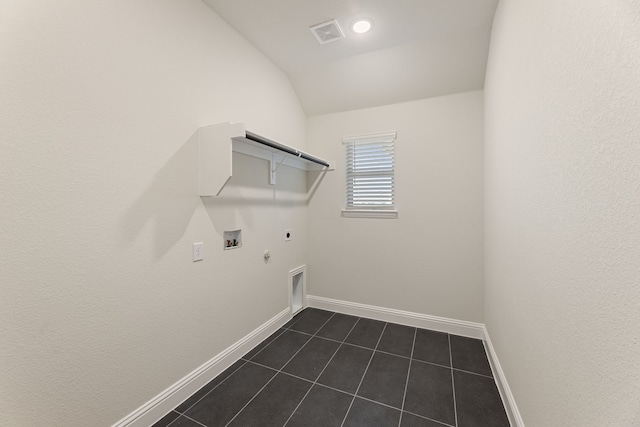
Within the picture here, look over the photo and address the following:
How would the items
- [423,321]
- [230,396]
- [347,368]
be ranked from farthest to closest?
[423,321], [347,368], [230,396]

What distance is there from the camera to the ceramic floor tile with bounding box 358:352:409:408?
5.44 feet

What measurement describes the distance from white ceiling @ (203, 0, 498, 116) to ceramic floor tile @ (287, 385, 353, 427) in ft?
8.92

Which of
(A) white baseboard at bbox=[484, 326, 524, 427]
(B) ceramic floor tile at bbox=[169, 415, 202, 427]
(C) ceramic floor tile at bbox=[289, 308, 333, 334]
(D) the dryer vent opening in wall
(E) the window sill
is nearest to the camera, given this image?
(A) white baseboard at bbox=[484, 326, 524, 427]

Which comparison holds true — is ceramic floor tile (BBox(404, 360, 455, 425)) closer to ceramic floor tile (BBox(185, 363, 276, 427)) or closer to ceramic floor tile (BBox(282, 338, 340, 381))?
ceramic floor tile (BBox(282, 338, 340, 381))

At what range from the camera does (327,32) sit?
2.05 metres

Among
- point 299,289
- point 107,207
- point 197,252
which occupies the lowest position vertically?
point 299,289

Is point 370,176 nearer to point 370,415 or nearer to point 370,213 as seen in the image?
point 370,213

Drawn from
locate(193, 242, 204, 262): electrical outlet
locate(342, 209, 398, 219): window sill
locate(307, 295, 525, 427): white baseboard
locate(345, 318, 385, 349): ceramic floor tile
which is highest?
locate(342, 209, 398, 219): window sill

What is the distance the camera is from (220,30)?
1894mm

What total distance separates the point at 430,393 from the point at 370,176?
79.6 inches

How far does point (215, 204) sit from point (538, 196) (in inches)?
74.4

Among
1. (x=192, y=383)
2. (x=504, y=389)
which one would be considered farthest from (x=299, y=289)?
(x=504, y=389)

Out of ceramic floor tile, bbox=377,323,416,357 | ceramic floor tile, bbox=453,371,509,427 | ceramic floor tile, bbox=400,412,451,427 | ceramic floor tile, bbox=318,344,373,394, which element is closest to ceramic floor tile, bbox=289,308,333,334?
ceramic floor tile, bbox=318,344,373,394

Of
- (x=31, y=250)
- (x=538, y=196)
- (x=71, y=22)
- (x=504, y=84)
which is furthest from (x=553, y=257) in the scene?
(x=71, y=22)
